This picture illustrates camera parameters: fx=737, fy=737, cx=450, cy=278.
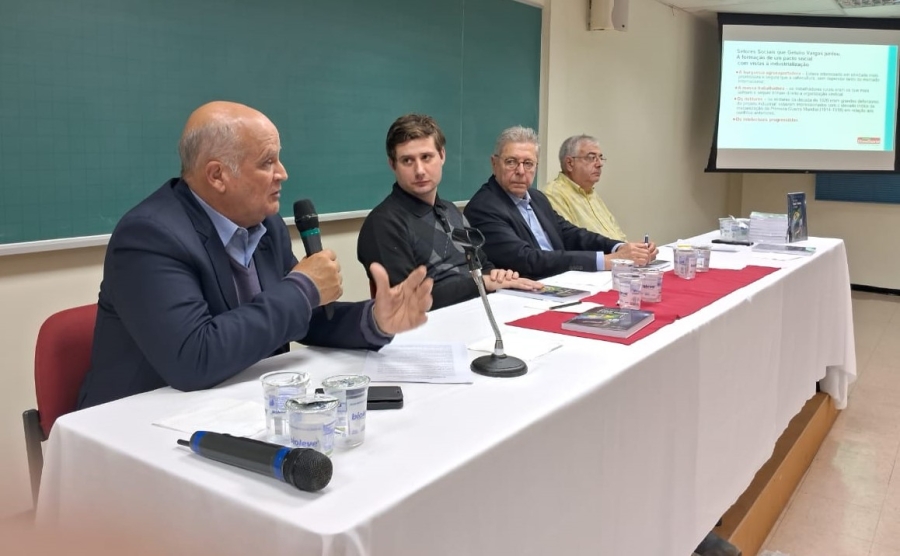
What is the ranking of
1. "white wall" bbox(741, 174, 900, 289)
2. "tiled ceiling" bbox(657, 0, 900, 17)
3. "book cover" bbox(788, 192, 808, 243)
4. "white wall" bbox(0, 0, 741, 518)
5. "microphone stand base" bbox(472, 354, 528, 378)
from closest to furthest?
"microphone stand base" bbox(472, 354, 528, 378)
"book cover" bbox(788, 192, 808, 243)
"white wall" bbox(0, 0, 741, 518)
"tiled ceiling" bbox(657, 0, 900, 17)
"white wall" bbox(741, 174, 900, 289)

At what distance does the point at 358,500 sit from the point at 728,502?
1396mm

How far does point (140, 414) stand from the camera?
118cm

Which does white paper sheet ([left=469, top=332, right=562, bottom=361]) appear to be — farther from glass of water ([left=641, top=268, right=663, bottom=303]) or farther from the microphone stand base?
glass of water ([left=641, top=268, right=663, bottom=303])

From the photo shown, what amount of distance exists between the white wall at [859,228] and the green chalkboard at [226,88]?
3951 millimetres

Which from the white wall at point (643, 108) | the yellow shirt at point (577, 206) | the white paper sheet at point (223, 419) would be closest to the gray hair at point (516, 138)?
the yellow shirt at point (577, 206)

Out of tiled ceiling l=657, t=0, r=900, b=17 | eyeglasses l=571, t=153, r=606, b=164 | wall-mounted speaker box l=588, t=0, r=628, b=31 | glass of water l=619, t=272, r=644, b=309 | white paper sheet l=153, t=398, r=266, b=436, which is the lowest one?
white paper sheet l=153, t=398, r=266, b=436

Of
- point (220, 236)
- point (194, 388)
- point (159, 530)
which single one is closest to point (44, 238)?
point (220, 236)

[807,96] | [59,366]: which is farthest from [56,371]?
[807,96]

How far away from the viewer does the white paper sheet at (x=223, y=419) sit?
1098mm

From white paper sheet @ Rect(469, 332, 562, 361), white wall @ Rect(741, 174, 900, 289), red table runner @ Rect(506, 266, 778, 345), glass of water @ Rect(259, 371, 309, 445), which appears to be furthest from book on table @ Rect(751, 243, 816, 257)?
white wall @ Rect(741, 174, 900, 289)

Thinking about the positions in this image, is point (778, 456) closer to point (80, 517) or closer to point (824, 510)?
point (824, 510)

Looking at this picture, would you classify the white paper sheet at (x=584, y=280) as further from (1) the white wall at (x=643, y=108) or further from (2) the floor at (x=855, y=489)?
(1) the white wall at (x=643, y=108)

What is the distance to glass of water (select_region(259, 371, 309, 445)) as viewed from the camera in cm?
104

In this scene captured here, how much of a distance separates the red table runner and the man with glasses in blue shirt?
27 cm
